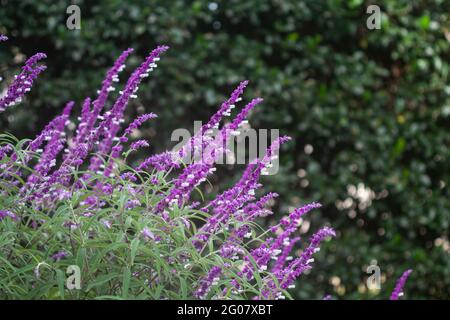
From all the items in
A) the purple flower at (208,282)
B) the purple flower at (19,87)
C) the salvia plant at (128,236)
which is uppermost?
the purple flower at (19,87)

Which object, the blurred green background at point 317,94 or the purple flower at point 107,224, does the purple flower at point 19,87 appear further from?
the blurred green background at point 317,94

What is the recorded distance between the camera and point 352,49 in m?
5.31

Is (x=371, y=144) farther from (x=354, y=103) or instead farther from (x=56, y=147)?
(x=56, y=147)

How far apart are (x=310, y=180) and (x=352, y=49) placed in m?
1.11

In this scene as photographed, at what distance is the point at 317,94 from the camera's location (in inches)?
200

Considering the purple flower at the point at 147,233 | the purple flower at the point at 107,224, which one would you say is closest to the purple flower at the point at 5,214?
the purple flower at the point at 107,224

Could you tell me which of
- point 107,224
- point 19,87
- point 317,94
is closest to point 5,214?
point 107,224

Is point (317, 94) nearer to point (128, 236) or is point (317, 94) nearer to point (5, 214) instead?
point (128, 236)

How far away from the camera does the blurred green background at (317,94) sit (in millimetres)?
4922

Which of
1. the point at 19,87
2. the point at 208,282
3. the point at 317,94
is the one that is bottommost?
the point at 208,282

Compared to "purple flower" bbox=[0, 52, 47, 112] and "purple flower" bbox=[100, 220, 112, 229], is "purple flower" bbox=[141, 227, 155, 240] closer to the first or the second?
"purple flower" bbox=[100, 220, 112, 229]

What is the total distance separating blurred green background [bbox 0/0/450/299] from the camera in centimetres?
492

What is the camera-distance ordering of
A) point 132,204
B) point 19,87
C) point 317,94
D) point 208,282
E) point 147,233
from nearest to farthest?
point 147,233 < point 208,282 < point 132,204 < point 19,87 < point 317,94
